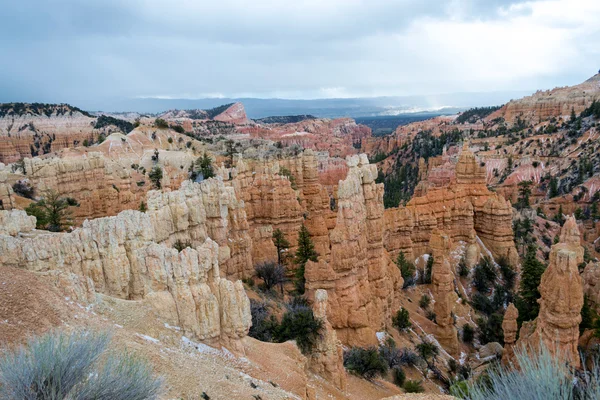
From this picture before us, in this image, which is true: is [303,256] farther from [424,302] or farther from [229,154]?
[229,154]

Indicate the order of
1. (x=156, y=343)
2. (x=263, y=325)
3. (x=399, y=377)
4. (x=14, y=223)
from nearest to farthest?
(x=156, y=343) < (x=14, y=223) < (x=263, y=325) < (x=399, y=377)

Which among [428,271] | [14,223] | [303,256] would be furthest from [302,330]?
[428,271]

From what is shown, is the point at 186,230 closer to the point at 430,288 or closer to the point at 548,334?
the point at 548,334

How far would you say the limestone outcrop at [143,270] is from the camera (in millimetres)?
10844

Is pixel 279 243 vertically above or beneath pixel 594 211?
above

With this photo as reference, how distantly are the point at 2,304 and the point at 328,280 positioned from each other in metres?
13.5

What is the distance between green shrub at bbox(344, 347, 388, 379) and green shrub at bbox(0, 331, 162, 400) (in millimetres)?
12439

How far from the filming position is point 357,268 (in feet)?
68.3

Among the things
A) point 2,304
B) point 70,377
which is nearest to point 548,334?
point 70,377

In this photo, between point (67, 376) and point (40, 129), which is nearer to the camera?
point (67, 376)

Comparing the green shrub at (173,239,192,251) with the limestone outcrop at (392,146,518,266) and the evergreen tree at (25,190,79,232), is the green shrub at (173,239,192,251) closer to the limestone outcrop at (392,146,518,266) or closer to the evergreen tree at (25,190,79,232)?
the evergreen tree at (25,190,79,232)

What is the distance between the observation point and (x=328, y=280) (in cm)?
1938

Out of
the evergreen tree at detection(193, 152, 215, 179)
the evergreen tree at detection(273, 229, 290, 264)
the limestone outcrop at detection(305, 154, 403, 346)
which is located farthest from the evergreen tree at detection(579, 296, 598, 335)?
the evergreen tree at detection(193, 152, 215, 179)

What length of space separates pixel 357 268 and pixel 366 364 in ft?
16.5
